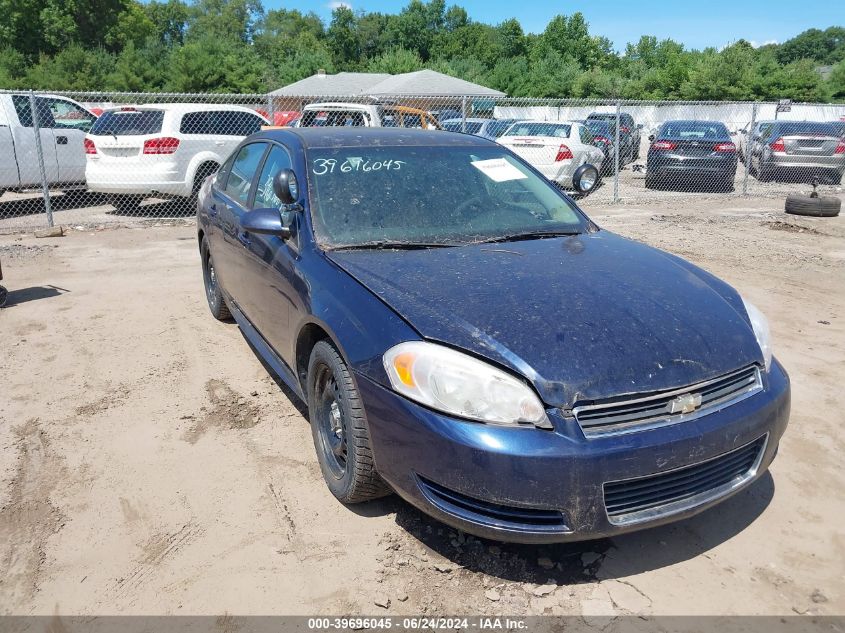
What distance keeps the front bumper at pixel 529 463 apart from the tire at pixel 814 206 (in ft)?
35.5

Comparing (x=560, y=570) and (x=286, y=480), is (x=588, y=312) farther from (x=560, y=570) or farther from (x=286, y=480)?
(x=286, y=480)

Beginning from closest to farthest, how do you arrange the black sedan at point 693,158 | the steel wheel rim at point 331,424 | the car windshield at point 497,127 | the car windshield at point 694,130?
1. the steel wheel rim at point 331,424
2. the black sedan at point 693,158
3. the car windshield at point 694,130
4. the car windshield at point 497,127

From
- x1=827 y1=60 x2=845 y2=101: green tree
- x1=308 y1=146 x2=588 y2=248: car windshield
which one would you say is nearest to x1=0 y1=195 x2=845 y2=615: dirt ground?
x1=308 y1=146 x2=588 y2=248: car windshield

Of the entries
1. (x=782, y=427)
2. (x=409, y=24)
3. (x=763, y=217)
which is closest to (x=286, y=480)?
A: (x=782, y=427)

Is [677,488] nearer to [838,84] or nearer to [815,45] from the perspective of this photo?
[838,84]

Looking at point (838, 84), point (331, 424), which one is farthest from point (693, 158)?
point (838, 84)

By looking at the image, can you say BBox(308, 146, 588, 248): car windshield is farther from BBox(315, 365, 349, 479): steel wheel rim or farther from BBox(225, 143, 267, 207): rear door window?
BBox(225, 143, 267, 207): rear door window

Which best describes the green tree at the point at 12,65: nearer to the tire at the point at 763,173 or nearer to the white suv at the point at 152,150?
the white suv at the point at 152,150

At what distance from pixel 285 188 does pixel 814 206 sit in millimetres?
11201

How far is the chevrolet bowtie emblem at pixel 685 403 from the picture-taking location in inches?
98.7

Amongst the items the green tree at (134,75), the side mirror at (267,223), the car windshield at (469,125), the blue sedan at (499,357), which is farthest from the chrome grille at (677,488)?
the green tree at (134,75)

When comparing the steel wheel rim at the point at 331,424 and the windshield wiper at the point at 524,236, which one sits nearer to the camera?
the steel wheel rim at the point at 331,424

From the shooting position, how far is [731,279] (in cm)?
738

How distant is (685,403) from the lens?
8.29ft
